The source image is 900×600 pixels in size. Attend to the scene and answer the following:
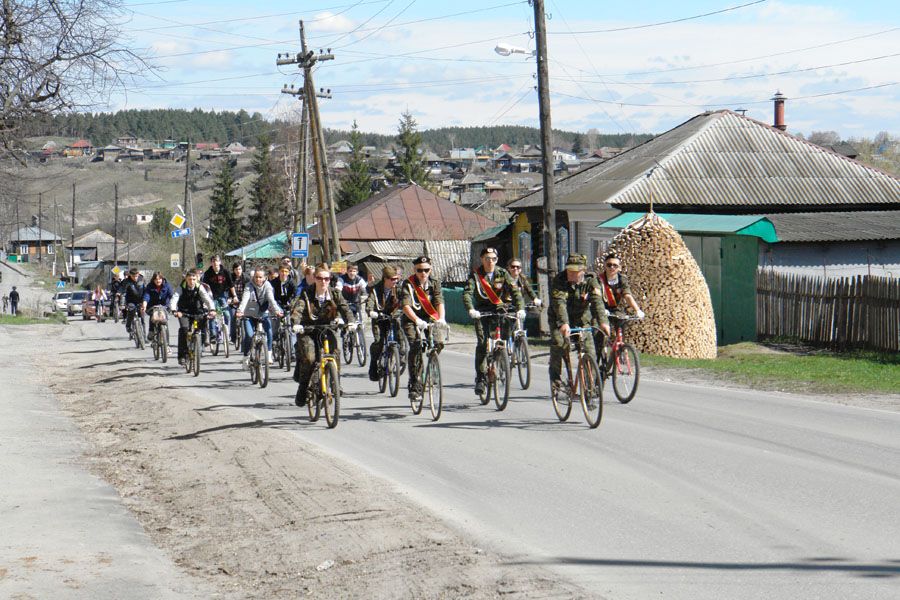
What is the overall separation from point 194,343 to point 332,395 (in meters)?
8.14

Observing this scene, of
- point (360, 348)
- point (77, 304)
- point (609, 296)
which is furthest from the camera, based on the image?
point (77, 304)

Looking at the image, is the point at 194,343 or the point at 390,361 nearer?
the point at 390,361

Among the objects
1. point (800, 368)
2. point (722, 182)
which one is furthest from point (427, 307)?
point (722, 182)

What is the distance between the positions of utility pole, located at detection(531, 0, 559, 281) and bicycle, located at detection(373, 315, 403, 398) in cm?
1072

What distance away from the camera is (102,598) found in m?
6.68

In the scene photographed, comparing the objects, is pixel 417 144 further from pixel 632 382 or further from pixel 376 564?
pixel 376 564

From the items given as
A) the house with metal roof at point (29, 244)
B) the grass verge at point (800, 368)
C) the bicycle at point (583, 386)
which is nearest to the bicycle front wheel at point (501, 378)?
the bicycle at point (583, 386)

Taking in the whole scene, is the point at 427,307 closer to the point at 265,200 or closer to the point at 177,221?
the point at 177,221

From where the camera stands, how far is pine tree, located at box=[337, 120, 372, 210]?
9525cm

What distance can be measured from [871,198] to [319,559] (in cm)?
3246

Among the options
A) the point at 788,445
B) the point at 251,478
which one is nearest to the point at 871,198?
the point at 788,445

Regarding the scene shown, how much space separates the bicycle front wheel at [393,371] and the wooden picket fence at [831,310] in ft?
38.4

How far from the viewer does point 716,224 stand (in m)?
30.1

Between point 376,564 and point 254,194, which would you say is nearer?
point 376,564
